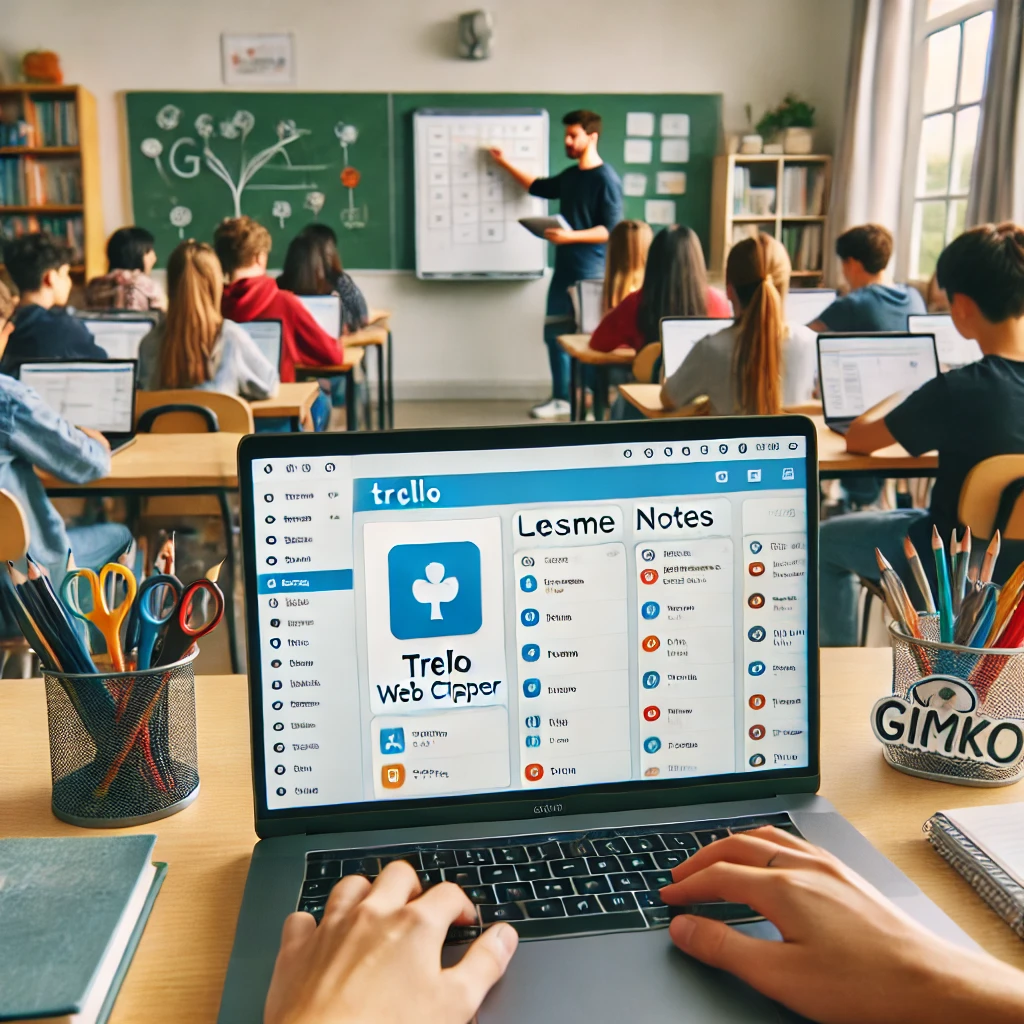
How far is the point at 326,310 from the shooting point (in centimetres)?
505

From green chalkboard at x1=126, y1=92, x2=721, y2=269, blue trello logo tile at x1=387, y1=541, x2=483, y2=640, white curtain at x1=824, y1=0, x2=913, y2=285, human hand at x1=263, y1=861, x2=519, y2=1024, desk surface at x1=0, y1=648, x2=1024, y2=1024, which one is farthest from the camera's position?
green chalkboard at x1=126, y1=92, x2=721, y2=269

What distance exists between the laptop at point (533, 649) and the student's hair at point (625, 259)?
14.4 ft

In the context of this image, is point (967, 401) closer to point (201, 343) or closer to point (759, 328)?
point (759, 328)

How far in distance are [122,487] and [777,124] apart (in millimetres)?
6174

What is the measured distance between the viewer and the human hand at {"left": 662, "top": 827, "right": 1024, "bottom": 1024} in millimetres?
553

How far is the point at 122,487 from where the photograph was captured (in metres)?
2.51

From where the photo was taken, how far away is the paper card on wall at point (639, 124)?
7539 mm

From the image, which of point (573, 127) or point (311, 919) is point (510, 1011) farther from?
point (573, 127)

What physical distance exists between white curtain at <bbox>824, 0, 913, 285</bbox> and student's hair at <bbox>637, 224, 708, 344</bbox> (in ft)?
9.28

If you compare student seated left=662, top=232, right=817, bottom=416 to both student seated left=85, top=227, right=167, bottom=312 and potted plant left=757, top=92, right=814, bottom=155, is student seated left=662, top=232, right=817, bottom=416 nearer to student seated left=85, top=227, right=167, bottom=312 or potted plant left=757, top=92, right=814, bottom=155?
student seated left=85, top=227, right=167, bottom=312

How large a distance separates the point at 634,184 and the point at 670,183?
0.26m

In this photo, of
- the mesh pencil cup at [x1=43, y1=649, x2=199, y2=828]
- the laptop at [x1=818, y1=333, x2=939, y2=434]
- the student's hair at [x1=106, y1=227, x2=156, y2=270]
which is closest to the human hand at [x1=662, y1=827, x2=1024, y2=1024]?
the mesh pencil cup at [x1=43, y1=649, x2=199, y2=828]

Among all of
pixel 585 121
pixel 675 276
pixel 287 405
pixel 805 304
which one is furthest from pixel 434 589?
pixel 585 121

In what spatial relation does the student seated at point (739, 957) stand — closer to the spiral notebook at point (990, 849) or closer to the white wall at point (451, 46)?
the spiral notebook at point (990, 849)
